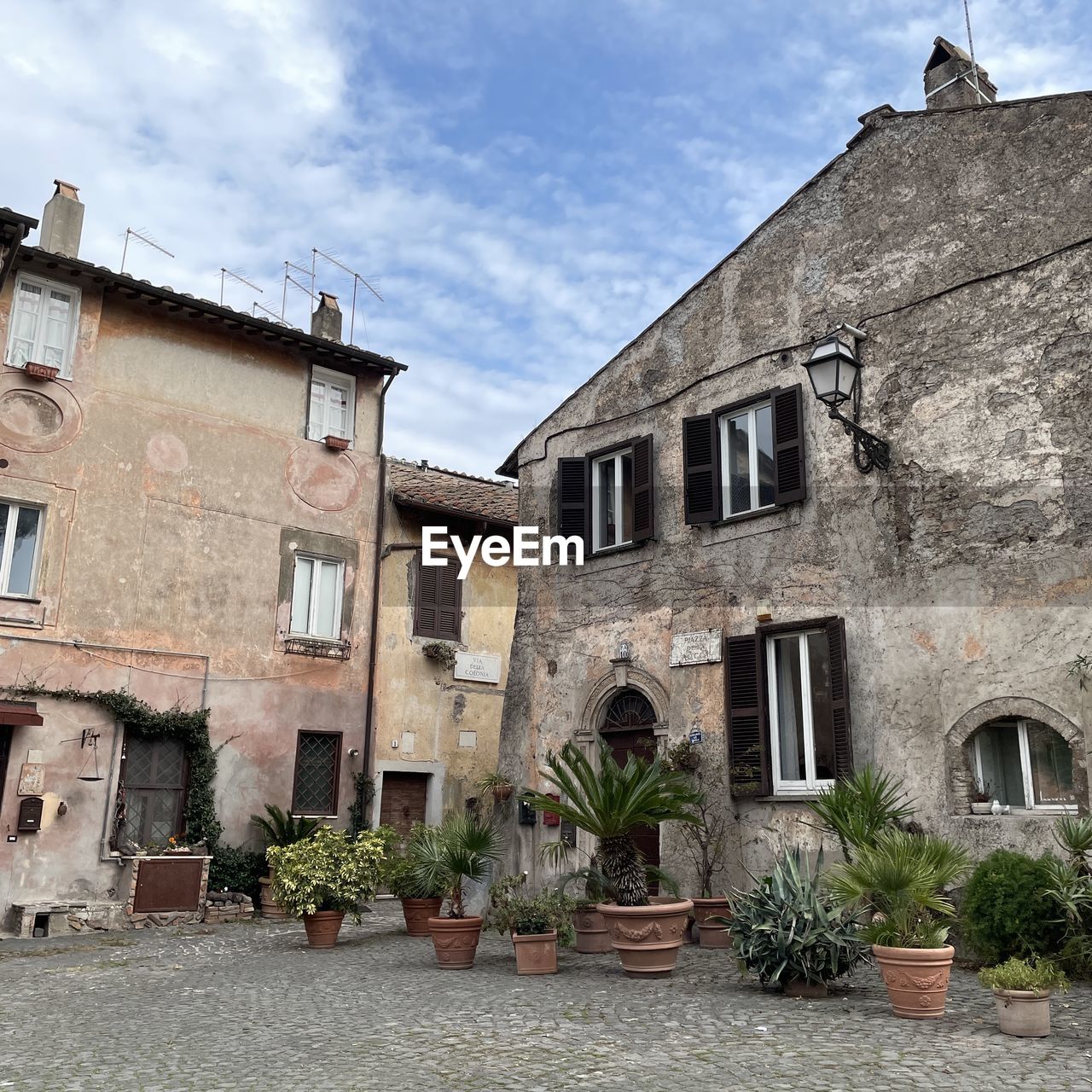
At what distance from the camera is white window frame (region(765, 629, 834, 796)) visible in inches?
400

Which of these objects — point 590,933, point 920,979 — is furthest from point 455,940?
point 920,979

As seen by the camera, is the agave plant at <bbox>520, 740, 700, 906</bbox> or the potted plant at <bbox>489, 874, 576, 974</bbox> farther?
the potted plant at <bbox>489, 874, 576, 974</bbox>

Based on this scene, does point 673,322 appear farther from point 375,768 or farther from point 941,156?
point 375,768

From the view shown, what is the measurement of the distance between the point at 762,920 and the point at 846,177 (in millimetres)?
7572

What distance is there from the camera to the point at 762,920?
7652 millimetres

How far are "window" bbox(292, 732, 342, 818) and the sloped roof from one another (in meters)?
4.02

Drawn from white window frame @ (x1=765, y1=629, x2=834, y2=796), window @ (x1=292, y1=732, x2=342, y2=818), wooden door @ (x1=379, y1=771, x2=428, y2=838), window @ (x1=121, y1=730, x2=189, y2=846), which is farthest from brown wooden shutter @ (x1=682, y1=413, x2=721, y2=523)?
window @ (x1=121, y1=730, x2=189, y2=846)

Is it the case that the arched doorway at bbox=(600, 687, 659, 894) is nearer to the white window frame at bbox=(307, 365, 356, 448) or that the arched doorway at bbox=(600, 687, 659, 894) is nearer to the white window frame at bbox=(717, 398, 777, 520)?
the white window frame at bbox=(717, 398, 777, 520)

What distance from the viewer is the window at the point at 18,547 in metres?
13.4

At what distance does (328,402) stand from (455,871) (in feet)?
31.4

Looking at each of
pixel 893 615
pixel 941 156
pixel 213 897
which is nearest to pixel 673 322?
pixel 941 156

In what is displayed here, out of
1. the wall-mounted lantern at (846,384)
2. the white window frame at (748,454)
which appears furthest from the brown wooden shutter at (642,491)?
the wall-mounted lantern at (846,384)

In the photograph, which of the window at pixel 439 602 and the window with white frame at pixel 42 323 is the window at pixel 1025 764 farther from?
the window with white frame at pixel 42 323

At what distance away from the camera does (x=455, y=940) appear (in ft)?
29.9
